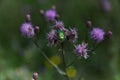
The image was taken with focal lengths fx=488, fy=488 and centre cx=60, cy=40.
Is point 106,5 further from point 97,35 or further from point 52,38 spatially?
point 52,38

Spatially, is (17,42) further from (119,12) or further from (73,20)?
(119,12)

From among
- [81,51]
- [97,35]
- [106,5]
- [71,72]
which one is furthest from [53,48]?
[81,51]

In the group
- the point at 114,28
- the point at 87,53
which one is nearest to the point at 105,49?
the point at 114,28

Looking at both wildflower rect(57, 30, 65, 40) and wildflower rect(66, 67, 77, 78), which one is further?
wildflower rect(66, 67, 77, 78)

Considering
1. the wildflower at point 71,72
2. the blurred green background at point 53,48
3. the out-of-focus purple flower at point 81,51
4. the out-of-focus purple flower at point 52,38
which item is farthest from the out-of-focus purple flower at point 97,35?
the wildflower at point 71,72

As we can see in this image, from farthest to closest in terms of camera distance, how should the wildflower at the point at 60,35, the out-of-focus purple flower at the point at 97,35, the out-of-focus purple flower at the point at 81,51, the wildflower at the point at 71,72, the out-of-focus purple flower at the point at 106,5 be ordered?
the out-of-focus purple flower at the point at 106,5 < the wildflower at the point at 71,72 < the out-of-focus purple flower at the point at 97,35 < the out-of-focus purple flower at the point at 81,51 < the wildflower at the point at 60,35

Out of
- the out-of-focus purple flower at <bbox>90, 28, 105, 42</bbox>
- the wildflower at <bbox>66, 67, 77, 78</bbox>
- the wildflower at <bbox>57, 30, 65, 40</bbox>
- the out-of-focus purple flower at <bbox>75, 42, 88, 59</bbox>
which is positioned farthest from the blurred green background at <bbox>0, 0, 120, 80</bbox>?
the wildflower at <bbox>57, 30, 65, 40</bbox>

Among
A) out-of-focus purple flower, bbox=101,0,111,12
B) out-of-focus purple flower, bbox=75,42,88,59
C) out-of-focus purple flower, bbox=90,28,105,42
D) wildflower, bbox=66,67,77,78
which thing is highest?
out-of-focus purple flower, bbox=101,0,111,12

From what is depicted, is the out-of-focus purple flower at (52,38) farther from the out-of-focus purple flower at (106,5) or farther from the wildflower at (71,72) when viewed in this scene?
the out-of-focus purple flower at (106,5)

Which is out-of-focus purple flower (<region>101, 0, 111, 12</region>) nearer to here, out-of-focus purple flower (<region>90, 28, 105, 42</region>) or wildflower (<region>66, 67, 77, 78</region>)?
wildflower (<region>66, 67, 77, 78</region>)
